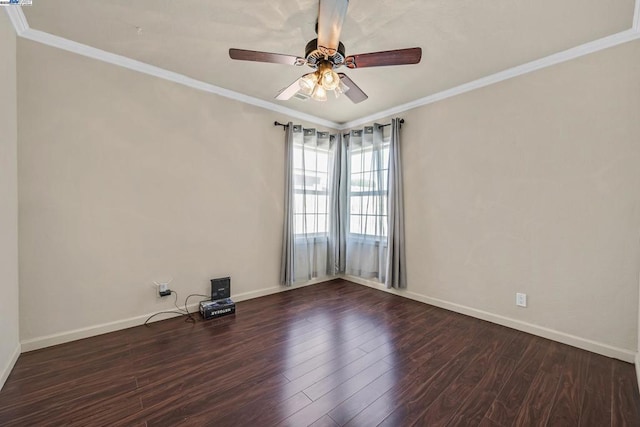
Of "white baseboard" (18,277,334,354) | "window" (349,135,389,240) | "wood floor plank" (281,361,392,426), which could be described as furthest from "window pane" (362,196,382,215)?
"white baseboard" (18,277,334,354)

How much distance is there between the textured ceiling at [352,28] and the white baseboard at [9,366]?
2.51 metres

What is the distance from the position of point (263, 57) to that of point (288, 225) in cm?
231

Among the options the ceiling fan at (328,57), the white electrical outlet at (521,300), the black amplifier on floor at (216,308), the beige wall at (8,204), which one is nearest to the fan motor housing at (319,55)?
the ceiling fan at (328,57)

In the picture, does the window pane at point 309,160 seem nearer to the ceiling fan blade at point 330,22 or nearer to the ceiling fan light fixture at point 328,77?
the ceiling fan light fixture at point 328,77

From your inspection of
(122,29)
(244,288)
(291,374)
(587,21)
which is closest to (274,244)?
(244,288)

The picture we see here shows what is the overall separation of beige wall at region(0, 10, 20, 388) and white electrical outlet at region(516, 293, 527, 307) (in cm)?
416

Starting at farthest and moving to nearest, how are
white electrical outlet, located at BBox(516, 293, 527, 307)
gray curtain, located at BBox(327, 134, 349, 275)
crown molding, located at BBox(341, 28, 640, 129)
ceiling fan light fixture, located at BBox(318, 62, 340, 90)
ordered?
gray curtain, located at BBox(327, 134, 349, 275) < white electrical outlet, located at BBox(516, 293, 527, 307) < crown molding, located at BBox(341, 28, 640, 129) < ceiling fan light fixture, located at BBox(318, 62, 340, 90)

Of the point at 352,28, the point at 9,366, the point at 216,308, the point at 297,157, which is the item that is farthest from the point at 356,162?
the point at 9,366

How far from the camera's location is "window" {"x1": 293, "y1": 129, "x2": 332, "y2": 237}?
399cm

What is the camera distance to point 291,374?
1.98 m

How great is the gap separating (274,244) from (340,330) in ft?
5.13

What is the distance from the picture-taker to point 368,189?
13.3 ft

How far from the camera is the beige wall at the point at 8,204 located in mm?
1801

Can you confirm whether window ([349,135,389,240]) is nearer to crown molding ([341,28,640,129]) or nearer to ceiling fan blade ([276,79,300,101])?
crown molding ([341,28,640,129])
